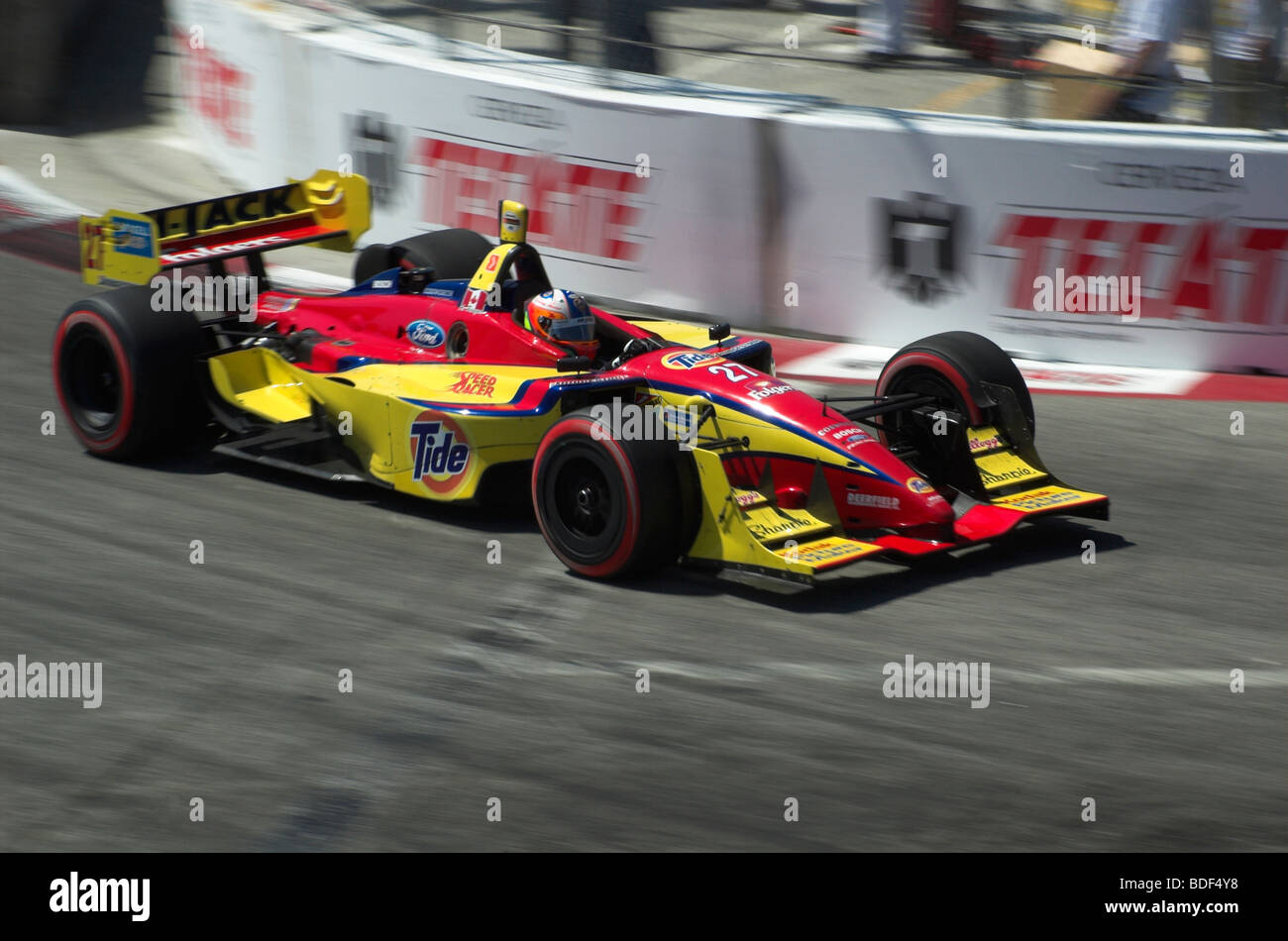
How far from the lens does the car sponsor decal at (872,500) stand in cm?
689

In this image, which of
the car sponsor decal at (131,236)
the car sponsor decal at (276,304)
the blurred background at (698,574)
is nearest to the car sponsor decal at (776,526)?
the blurred background at (698,574)

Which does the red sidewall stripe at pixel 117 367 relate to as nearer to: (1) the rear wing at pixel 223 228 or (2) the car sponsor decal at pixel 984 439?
(1) the rear wing at pixel 223 228

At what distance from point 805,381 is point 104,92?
11.3 metres

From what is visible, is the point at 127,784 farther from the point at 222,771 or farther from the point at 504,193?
the point at 504,193

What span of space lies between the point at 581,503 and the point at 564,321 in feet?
3.65

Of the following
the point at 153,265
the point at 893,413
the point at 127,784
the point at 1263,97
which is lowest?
the point at 127,784

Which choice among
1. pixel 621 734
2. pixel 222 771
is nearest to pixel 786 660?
pixel 621 734

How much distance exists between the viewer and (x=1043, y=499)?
7.34 m

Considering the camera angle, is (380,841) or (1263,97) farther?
(1263,97)

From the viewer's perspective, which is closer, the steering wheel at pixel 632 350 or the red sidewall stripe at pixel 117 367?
the steering wheel at pixel 632 350

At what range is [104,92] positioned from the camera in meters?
18.1

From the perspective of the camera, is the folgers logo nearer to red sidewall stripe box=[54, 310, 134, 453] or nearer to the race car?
the race car

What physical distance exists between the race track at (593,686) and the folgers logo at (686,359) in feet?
3.38

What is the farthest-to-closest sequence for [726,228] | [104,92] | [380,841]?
[104,92] → [726,228] → [380,841]
